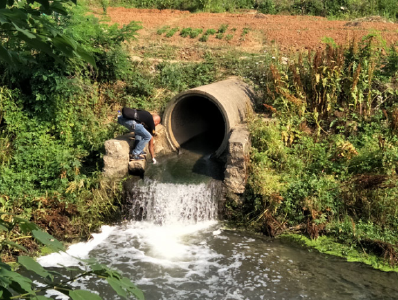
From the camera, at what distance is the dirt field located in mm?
13609

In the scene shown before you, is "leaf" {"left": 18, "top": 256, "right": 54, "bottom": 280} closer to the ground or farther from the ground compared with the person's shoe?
farther from the ground

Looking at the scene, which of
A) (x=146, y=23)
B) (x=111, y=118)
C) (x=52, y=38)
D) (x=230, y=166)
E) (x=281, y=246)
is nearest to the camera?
(x=52, y=38)

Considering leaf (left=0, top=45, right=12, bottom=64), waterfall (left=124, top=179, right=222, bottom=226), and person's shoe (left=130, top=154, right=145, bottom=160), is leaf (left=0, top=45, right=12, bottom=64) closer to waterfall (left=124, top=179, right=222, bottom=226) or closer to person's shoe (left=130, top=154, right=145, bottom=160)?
waterfall (left=124, top=179, right=222, bottom=226)

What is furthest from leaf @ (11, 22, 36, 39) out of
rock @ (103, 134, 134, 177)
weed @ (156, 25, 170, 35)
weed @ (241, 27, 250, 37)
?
weed @ (156, 25, 170, 35)

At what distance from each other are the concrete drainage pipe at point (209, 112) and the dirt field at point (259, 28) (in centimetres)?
244

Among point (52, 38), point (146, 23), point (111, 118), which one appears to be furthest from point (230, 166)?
point (146, 23)

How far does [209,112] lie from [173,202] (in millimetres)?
4647

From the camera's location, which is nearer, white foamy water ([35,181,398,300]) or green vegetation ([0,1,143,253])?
white foamy water ([35,181,398,300])

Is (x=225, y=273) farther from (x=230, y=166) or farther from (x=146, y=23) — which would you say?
(x=146, y=23)

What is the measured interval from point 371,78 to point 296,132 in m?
2.03

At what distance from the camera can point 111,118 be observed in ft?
35.8

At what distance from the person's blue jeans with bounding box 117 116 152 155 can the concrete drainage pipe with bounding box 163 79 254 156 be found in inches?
59.3

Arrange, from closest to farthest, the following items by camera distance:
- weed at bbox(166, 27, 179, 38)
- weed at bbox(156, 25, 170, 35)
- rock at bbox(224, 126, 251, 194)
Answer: rock at bbox(224, 126, 251, 194), weed at bbox(166, 27, 179, 38), weed at bbox(156, 25, 170, 35)

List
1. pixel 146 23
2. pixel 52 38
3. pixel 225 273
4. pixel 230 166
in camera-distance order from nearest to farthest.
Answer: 1. pixel 52 38
2. pixel 225 273
3. pixel 230 166
4. pixel 146 23
